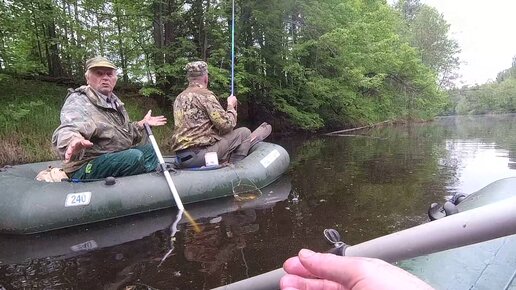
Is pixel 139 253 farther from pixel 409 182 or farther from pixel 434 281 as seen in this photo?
pixel 409 182

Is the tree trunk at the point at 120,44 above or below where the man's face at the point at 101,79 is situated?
above

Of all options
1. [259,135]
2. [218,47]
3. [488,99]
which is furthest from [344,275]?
[488,99]

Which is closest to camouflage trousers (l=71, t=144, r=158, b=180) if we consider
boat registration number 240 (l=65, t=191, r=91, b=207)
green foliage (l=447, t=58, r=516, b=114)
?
boat registration number 240 (l=65, t=191, r=91, b=207)

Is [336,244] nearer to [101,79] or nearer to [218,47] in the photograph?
Result: [101,79]

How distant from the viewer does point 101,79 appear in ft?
12.8

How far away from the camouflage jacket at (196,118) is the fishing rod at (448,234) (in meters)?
3.93

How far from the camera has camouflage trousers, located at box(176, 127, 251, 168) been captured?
488cm

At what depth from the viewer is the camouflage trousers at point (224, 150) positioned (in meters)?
4.88

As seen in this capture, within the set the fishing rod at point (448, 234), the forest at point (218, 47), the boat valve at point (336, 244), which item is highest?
the forest at point (218, 47)

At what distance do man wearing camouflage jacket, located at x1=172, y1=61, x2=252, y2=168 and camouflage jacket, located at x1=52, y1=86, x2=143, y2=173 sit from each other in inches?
26.4

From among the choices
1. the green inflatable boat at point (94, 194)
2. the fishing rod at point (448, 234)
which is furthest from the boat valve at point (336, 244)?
the green inflatable boat at point (94, 194)

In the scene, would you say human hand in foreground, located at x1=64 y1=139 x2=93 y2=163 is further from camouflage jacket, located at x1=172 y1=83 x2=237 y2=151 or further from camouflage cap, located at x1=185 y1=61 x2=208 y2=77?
camouflage cap, located at x1=185 y1=61 x2=208 y2=77

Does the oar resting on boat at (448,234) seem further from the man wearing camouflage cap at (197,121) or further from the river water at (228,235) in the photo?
the man wearing camouflage cap at (197,121)

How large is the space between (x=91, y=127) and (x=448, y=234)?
3.43 m
